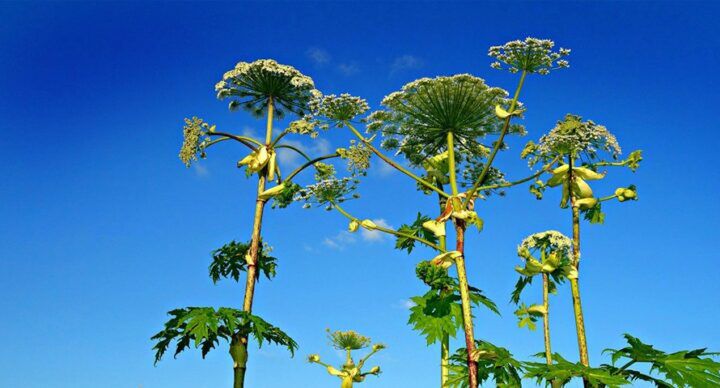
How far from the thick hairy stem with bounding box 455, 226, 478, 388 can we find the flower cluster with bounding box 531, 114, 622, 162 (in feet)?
6.68

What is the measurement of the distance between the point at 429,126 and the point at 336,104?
1.50m

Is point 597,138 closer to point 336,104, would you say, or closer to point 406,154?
point 406,154

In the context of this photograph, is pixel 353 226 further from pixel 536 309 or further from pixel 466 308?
pixel 536 309

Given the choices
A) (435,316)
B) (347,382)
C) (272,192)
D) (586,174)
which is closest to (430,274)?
(435,316)

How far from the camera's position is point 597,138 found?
9633 millimetres

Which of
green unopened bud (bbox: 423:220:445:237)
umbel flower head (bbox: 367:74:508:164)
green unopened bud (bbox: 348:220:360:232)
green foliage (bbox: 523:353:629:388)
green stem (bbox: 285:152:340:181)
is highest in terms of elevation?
green stem (bbox: 285:152:340:181)

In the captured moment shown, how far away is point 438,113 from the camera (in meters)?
9.59

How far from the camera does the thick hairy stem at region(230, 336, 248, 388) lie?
11414 millimetres

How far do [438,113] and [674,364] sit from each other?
4.70m


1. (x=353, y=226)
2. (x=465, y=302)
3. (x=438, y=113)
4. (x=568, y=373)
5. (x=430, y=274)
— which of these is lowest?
(x=568, y=373)

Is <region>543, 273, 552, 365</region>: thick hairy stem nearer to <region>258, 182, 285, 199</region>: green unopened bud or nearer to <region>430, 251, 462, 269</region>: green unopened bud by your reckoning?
<region>430, 251, 462, 269</region>: green unopened bud

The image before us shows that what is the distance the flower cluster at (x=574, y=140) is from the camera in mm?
8930

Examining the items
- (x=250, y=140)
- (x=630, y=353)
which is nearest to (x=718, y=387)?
(x=630, y=353)

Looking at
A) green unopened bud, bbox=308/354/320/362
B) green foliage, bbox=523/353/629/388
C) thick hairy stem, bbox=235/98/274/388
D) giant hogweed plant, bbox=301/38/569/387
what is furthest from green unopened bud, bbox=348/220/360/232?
green unopened bud, bbox=308/354/320/362
